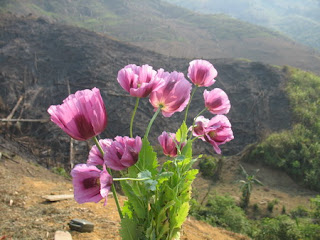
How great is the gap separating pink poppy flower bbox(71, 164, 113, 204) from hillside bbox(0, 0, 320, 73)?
119 feet

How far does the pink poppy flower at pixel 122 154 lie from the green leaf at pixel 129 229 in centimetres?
23

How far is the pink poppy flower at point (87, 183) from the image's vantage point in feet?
3.06

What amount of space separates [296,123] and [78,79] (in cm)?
1265

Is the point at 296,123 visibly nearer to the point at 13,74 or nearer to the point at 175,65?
the point at 175,65

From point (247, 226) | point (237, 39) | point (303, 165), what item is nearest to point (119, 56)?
point (303, 165)

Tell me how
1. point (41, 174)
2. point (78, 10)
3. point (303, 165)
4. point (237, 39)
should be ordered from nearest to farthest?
point (41, 174), point (303, 165), point (237, 39), point (78, 10)

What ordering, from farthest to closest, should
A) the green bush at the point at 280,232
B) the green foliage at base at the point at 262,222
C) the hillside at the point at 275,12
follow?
the hillside at the point at 275,12 → the green foliage at base at the point at 262,222 → the green bush at the point at 280,232

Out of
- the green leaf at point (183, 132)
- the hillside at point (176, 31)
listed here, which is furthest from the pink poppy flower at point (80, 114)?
the hillside at point (176, 31)

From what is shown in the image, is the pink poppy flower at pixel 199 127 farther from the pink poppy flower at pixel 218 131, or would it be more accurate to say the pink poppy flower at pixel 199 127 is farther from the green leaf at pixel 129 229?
the green leaf at pixel 129 229

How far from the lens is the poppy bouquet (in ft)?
2.93

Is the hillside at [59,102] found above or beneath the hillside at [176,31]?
beneath

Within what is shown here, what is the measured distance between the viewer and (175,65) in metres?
22.0

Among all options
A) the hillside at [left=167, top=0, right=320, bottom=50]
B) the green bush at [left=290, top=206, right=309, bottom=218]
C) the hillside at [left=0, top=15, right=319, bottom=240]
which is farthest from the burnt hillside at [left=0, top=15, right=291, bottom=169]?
the hillside at [left=167, top=0, right=320, bottom=50]

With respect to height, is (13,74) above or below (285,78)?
below
